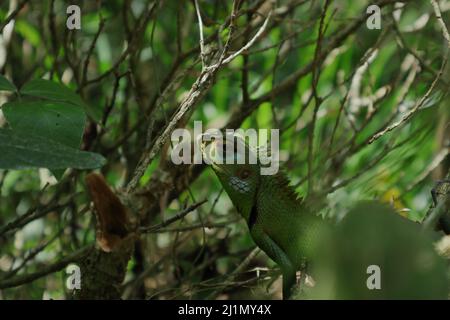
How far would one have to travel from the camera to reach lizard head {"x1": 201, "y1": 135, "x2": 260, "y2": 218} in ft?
6.00

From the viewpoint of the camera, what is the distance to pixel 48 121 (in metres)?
1.57

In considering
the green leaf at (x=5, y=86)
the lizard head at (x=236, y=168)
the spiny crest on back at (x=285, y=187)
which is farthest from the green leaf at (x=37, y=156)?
the spiny crest on back at (x=285, y=187)

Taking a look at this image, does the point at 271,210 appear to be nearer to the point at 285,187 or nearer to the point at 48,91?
the point at 285,187

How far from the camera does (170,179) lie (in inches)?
92.0

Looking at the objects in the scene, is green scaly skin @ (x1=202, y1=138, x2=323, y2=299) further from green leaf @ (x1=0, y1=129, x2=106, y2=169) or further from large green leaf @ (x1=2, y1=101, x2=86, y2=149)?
green leaf @ (x1=0, y1=129, x2=106, y2=169)

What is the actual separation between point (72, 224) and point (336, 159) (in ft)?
3.45

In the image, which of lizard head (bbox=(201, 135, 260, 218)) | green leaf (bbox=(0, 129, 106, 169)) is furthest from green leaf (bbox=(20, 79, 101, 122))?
green leaf (bbox=(0, 129, 106, 169))

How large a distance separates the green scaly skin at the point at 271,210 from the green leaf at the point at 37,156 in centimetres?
68

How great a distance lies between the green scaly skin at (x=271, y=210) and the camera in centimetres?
182

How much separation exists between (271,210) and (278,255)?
0.42 feet

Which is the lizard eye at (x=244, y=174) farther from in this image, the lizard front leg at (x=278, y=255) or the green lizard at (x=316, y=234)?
the lizard front leg at (x=278, y=255)

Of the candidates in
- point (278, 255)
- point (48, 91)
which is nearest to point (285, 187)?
point (278, 255)

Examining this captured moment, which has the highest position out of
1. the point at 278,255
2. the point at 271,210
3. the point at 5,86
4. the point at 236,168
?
the point at 5,86

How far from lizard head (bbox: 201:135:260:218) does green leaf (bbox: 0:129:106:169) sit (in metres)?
0.67
